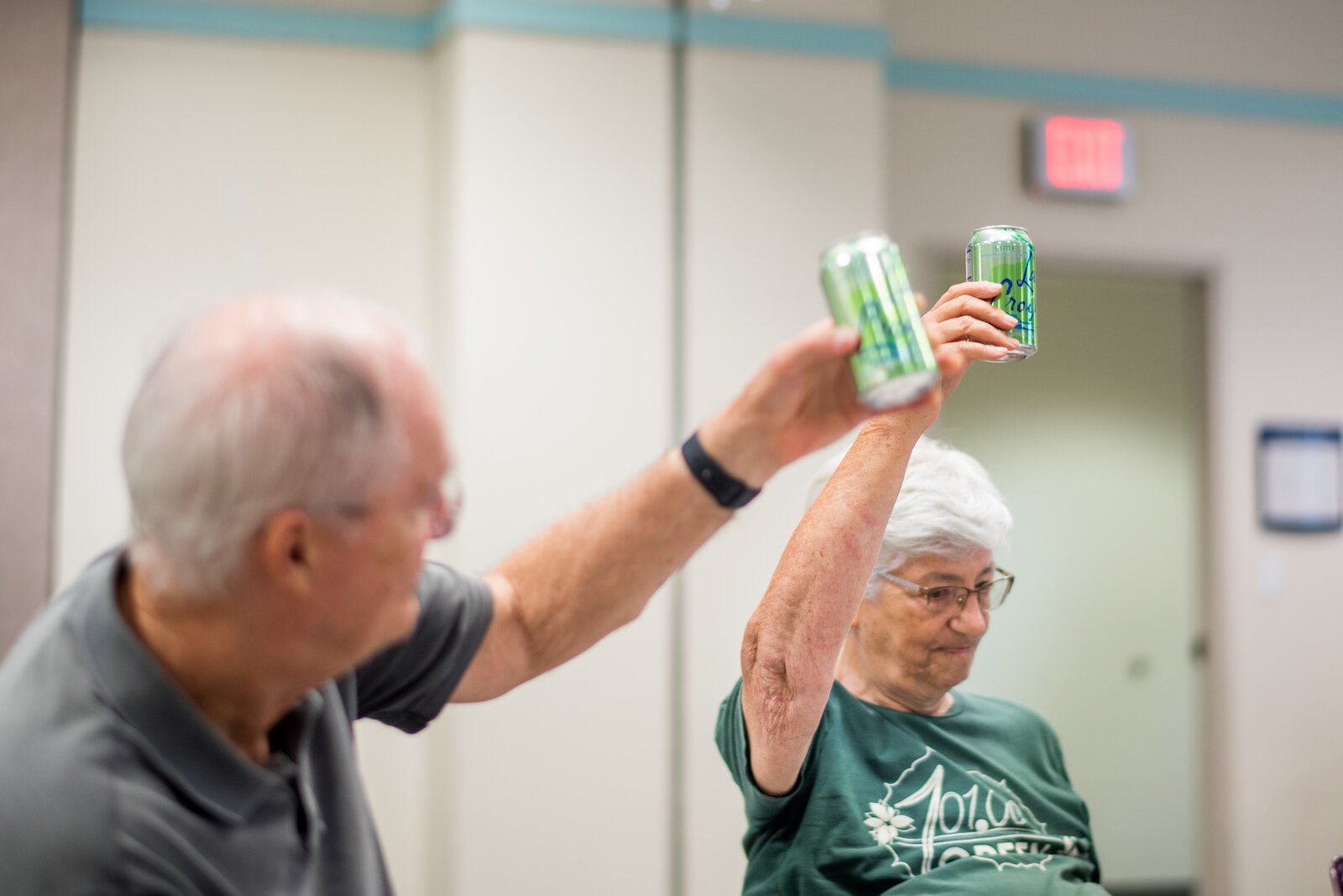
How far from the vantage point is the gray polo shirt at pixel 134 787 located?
851 mm

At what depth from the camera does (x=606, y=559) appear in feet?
3.84

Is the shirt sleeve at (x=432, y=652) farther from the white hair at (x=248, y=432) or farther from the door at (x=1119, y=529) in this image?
the door at (x=1119, y=529)

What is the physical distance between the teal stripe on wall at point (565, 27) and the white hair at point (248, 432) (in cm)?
249

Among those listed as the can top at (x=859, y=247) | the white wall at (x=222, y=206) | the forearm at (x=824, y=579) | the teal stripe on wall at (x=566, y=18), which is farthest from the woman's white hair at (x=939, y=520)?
the white wall at (x=222, y=206)

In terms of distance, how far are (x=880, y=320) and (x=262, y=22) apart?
9.58ft

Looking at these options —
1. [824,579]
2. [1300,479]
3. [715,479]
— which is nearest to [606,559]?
[715,479]

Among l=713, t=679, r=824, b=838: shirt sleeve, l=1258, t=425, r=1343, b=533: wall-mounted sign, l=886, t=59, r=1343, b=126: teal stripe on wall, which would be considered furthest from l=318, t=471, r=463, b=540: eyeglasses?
l=1258, t=425, r=1343, b=533: wall-mounted sign

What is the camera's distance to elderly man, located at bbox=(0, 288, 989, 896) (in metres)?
0.88

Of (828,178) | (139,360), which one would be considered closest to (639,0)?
(828,178)

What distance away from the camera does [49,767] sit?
867 millimetres

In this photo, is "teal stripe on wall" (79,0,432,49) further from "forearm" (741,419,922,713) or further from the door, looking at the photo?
"forearm" (741,419,922,713)

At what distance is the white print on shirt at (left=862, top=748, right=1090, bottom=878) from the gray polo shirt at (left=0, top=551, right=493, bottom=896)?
0.66 m

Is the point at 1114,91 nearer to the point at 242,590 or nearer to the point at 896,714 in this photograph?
the point at 896,714

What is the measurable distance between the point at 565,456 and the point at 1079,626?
71.9 inches
